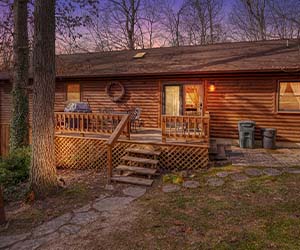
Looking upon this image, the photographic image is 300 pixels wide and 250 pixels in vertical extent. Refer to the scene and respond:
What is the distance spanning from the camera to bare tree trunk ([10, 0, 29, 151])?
803 cm

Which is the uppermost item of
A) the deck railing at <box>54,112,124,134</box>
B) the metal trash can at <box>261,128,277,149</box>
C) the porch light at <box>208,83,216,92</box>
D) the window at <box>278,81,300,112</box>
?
the porch light at <box>208,83,216,92</box>

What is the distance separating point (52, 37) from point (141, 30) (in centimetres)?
1819

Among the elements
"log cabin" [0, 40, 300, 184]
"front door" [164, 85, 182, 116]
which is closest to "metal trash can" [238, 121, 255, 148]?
"log cabin" [0, 40, 300, 184]

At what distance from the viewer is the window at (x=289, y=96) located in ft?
28.1

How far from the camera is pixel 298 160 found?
22.3 feet

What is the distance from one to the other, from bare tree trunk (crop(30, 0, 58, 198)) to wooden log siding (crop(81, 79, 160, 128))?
5.29 m

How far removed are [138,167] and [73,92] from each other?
21.2ft

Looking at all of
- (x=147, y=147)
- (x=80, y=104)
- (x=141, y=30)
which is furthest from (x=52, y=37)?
(x=141, y=30)

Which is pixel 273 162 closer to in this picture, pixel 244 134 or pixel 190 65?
pixel 244 134

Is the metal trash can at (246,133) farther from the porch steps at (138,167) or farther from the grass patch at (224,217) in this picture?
the porch steps at (138,167)

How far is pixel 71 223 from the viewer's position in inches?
163

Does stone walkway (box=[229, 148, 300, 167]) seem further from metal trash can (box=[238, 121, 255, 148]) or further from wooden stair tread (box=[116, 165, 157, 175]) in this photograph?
wooden stair tread (box=[116, 165, 157, 175])

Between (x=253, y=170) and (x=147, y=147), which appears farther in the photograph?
(x=147, y=147)

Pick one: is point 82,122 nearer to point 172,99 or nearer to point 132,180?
point 132,180
